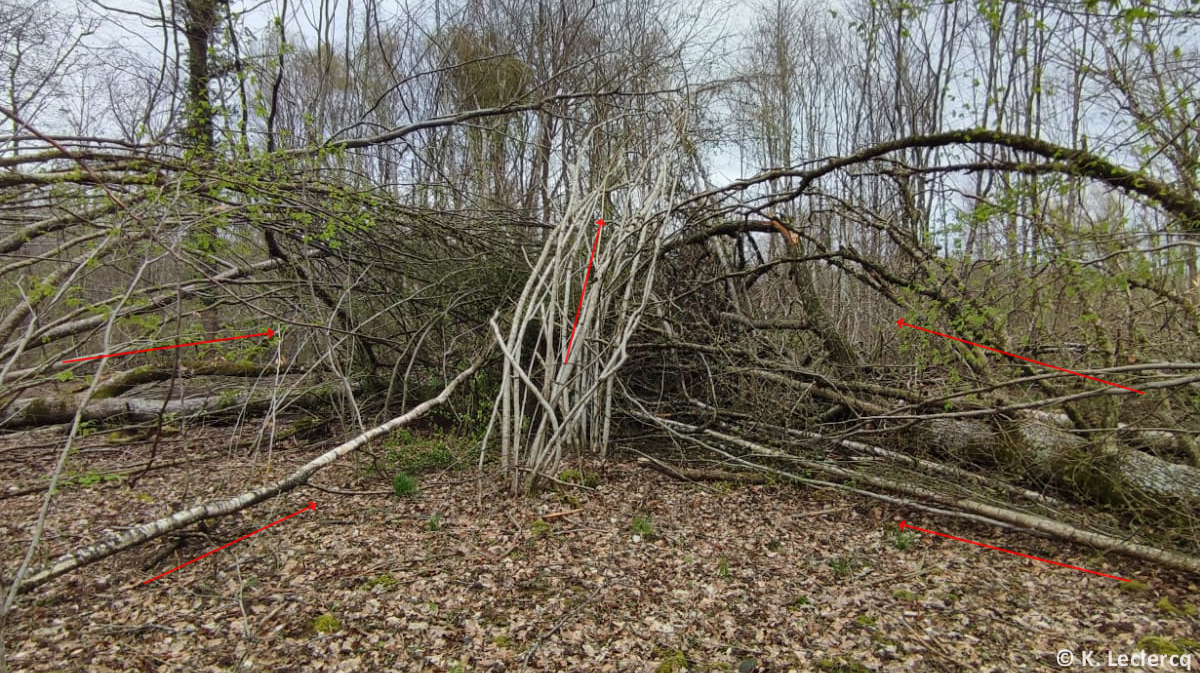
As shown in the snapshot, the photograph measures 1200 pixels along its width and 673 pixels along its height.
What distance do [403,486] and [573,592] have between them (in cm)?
159

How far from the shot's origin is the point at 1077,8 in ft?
10.5

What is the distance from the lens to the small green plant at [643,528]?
316cm

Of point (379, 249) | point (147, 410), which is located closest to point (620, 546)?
point (379, 249)

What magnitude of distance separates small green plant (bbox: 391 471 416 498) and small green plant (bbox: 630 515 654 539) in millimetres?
1469

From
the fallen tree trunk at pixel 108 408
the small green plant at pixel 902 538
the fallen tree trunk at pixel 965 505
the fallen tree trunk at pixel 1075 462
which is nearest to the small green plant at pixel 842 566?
the small green plant at pixel 902 538

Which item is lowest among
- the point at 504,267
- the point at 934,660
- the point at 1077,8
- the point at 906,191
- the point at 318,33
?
the point at 934,660

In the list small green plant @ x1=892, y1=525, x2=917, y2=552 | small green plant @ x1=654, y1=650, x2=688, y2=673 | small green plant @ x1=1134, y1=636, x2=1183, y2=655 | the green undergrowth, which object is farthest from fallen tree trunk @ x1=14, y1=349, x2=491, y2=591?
small green plant @ x1=1134, y1=636, x2=1183, y2=655

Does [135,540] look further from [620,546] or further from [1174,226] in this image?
[1174,226]

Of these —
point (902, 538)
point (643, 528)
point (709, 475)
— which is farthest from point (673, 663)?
point (709, 475)

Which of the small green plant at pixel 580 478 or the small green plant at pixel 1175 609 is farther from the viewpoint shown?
the small green plant at pixel 580 478

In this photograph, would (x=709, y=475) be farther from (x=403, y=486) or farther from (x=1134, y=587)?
(x=1134, y=587)

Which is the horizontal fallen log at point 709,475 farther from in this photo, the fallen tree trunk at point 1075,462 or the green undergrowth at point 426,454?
the green undergrowth at point 426,454

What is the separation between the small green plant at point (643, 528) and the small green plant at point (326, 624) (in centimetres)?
153

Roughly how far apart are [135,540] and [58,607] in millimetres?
521
